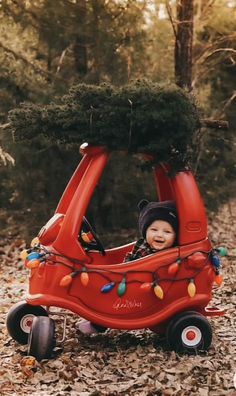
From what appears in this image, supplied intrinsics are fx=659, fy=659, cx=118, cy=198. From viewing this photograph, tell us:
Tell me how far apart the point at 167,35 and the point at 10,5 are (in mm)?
2103

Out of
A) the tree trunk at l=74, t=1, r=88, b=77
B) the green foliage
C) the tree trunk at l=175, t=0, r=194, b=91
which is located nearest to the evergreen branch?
the tree trunk at l=74, t=1, r=88, b=77

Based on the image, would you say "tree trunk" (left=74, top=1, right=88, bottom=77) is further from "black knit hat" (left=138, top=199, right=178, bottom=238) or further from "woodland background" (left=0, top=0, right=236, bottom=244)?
"black knit hat" (left=138, top=199, right=178, bottom=238)

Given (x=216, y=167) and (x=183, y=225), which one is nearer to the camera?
(x=183, y=225)

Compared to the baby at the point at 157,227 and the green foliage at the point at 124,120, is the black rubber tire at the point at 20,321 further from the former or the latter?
the green foliage at the point at 124,120

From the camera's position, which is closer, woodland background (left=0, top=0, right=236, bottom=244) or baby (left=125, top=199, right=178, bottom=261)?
baby (left=125, top=199, right=178, bottom=261)

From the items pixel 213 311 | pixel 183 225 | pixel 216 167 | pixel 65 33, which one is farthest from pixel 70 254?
pixel 216 167

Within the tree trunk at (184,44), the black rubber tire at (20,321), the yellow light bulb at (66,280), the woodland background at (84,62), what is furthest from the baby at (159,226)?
the tree trunk at (184,44)

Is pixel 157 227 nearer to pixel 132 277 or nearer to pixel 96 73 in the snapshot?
pixel 132 277

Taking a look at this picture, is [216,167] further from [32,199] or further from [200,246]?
[200,246]

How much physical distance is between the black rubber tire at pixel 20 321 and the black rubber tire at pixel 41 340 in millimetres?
373

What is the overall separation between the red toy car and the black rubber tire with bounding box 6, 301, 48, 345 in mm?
212

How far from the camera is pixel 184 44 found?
8.12 metres

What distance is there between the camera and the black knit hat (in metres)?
4.68

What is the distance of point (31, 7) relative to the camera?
8.43 meters
